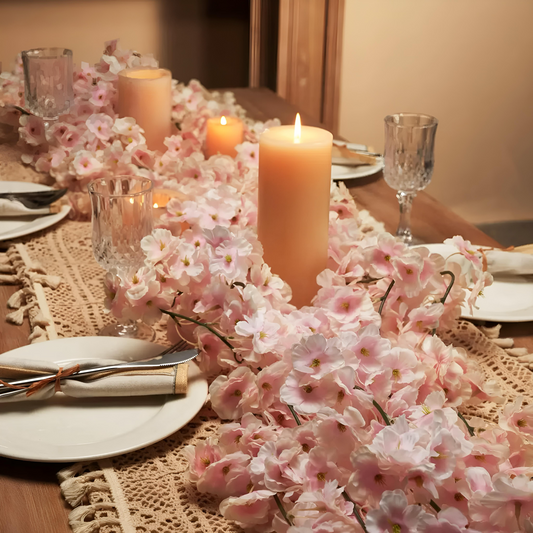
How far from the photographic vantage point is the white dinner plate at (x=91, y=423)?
0.61m

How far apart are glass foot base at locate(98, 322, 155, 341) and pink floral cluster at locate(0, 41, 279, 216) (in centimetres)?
37

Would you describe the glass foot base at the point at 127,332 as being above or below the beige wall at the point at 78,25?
below

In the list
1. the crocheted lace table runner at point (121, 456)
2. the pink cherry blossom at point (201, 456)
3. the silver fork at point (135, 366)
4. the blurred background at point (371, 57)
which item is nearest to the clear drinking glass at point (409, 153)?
the crocheted lace table runner at point (121, 456)

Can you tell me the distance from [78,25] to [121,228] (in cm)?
256

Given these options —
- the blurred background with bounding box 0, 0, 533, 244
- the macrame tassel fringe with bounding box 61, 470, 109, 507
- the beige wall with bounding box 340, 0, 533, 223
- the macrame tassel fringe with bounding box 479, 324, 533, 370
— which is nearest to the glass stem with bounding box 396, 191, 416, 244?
the macrame tassel fringe with bounding box 479, 324, 533, 370

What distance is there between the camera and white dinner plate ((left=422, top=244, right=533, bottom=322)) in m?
0.88

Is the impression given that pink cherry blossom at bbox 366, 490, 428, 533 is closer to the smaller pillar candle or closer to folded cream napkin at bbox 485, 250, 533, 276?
folded cream napkin at bbox 485, 250, 533, 276

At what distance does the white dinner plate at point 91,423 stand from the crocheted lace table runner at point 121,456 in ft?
0.07

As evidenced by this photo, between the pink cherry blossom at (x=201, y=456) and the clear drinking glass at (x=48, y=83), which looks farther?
the clear drinking glass at (x=48, y=83)

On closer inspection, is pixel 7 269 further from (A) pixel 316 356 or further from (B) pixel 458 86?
(B) pixel 458 86

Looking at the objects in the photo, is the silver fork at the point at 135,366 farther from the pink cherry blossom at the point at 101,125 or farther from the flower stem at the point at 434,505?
the pink cherry blossom at the point at 101,125

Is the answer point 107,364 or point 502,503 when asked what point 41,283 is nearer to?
point 107,364

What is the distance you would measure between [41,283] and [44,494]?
1.46 ft

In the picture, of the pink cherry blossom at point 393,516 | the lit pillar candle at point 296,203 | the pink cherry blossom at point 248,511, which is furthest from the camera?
the lit pillar candle at point 296,203
